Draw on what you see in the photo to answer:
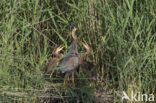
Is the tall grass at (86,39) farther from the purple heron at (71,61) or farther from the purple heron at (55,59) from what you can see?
the purple heron at (71,61)

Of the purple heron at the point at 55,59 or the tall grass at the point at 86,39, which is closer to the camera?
the tall grass at the point at 86,39

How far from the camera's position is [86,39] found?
546 cm

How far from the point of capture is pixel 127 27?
5160mm

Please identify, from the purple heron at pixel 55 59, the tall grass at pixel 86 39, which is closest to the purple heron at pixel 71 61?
the purple heron at pixel 55 59

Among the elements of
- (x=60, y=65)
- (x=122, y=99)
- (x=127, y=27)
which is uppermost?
(x=127, y=27)

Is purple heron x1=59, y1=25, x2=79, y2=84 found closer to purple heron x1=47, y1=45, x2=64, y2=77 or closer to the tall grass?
purple heron x1=47, y1=45, x2=64, y2=77

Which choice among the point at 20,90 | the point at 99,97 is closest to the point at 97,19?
the point at 99,97

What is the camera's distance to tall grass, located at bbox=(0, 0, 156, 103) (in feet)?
15.6

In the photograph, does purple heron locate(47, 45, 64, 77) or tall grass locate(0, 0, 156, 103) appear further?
purple heron locate(47, 45, 64, 77)

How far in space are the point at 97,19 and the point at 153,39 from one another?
0.81m

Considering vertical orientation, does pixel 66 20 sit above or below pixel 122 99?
above

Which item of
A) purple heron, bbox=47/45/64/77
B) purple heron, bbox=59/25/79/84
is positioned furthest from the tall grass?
purple heron, bbox=59/25/79/84

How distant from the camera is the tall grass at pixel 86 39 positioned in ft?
15.6

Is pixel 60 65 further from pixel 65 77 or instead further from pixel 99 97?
pixel 99 97
